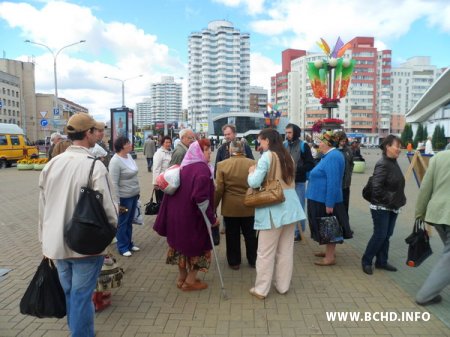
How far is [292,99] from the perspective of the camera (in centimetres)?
12706

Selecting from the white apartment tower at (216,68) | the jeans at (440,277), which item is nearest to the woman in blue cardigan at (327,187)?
A: the jeans at (440,277)

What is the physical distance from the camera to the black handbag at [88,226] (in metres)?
2.46

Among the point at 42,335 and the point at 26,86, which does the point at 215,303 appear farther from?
the point at 26,86

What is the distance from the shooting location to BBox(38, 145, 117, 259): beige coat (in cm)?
258

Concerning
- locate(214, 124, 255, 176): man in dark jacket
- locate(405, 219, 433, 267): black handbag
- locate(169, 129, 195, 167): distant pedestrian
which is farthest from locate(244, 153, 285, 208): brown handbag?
locate(214, 124, 255, 176): man in dark jacket

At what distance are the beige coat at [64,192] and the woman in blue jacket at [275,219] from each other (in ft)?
5.69

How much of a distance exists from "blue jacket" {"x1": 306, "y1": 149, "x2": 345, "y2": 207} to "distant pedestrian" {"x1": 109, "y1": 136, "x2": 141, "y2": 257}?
264 centimetres

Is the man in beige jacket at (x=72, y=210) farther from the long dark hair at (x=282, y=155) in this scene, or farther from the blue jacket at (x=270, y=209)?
the long dark hair at (x=282, y=155)

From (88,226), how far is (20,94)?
11325 centimetres

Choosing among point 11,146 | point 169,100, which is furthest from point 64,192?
point 169,100

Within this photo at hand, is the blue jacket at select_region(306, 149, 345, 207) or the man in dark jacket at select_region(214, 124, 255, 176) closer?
the blue jacket at select_region(306, 149, 345, 207)

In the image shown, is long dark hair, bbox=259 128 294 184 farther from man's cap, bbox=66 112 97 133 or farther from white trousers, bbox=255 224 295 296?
man's cap, bbox=66 112 97 133

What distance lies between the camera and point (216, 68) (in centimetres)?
14612

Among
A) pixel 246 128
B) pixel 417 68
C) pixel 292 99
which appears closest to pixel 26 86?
pixel 246 128
